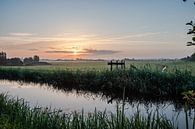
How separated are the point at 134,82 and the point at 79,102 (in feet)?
16.3

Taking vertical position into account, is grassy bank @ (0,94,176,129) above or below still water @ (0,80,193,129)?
above

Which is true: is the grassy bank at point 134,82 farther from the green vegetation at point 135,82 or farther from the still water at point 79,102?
the still water at point 79,102

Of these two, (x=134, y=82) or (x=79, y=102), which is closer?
(x=79, y=102)

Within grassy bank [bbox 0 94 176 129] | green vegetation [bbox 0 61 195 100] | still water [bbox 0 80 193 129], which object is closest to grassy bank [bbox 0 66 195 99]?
green vegetation [bbox 0 61 195 100]

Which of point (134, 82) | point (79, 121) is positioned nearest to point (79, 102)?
point (134, 82)

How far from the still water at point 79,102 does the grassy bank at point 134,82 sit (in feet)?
5.85

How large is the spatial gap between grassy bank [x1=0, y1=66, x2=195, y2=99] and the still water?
178 centimetres

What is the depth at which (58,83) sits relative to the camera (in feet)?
108

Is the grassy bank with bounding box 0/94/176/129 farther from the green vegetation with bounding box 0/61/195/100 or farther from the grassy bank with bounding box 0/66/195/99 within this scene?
the grassy bank with bounding box 0/66/195/99

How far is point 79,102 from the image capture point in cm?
2261

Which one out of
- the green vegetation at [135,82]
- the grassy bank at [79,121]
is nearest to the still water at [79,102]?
the green vegetation at [135,82]

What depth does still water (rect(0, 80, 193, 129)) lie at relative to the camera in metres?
18.6

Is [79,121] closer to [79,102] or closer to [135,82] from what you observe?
[79,102]

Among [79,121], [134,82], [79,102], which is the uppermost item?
[79,121]
